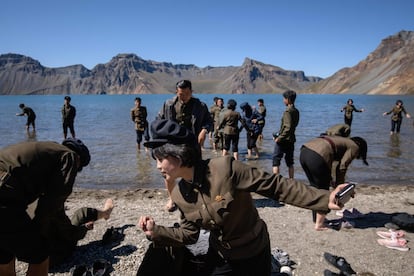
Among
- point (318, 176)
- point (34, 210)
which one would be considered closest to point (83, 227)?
point (34, 210)

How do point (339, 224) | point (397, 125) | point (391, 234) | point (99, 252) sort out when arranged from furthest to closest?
point (397, 125) → point (339, 224) → point (391, 234) → point (99, 252)

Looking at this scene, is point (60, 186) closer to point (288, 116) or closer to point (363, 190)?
point (288, 116)

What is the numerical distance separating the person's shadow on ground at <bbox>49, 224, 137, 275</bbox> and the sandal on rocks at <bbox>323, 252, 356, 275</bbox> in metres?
2.91

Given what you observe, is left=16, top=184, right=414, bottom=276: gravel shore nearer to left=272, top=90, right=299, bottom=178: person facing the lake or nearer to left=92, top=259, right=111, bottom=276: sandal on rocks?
left=92, top=259, right=111, bottom=276: sandal on rocks

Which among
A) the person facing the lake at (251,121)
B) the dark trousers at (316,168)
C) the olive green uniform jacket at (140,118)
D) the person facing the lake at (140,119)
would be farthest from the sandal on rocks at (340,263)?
the olive green uniform jacket at (140,118)

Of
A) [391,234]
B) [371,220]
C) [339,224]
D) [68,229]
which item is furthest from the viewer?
[371,220]

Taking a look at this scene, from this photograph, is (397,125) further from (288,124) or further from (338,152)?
(338,152)

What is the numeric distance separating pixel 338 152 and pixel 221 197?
367 cm

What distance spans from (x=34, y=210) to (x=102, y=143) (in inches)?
640

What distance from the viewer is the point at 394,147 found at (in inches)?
654

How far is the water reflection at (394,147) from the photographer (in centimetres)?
1475

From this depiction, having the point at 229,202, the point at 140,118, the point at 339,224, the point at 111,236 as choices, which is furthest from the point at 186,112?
the point at 140,118

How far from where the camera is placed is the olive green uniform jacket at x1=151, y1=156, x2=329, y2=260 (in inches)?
96.5

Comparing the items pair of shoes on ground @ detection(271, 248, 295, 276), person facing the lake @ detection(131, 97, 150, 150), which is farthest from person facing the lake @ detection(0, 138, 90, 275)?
person facing the lake @ detection(131, 97, 150, 150)
